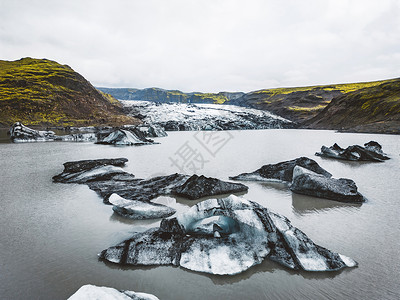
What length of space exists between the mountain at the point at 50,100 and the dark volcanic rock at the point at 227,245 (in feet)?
190

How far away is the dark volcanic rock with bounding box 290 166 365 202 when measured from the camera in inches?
274

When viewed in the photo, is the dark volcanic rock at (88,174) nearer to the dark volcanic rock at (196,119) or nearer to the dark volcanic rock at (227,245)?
the dark volcanic rock at (227,245)

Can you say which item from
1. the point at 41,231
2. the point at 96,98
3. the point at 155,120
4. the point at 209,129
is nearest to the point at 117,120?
the point at 155,120

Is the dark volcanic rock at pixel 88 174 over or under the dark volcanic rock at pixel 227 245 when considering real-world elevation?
under

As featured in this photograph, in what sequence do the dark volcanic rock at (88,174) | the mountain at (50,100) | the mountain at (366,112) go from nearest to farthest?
the dark volcanic rock at (88,174) < the mountain at (366,112) < the mountain at (50,100)

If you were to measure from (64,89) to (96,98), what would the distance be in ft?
32.8

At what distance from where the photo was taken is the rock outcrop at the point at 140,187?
589 centimetres

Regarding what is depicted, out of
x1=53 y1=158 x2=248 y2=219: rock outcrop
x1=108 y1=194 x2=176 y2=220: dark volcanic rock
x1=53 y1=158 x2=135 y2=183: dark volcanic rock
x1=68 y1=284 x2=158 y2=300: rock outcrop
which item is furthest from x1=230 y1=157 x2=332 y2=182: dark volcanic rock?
x1=68 y1=284 x2=158 y2=300: rock outcrop

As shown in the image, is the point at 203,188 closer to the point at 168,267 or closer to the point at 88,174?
the point at 168,267

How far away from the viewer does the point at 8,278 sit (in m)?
3.42

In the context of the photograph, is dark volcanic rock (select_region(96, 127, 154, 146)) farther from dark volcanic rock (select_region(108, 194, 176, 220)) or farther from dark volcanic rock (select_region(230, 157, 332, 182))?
dark volcanic rock (select_region(108, 194, 176, 220))

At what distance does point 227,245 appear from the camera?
402 cm

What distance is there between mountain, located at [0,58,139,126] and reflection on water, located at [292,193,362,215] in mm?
58184

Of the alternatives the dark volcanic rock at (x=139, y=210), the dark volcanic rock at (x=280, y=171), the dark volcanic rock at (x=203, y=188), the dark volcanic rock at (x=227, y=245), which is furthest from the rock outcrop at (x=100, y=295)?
the dark volcanic rock at (x=280, y=171)
